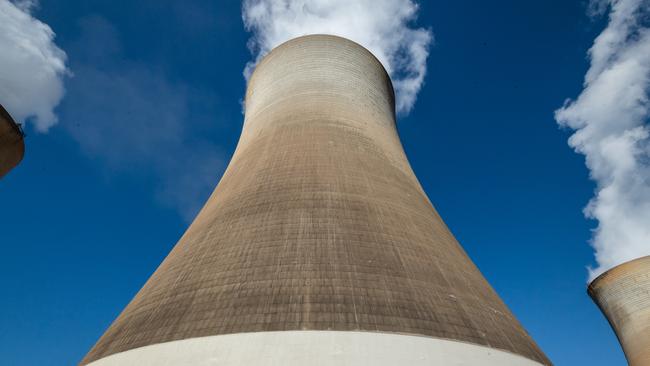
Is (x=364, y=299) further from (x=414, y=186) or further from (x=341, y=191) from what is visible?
(x=414, y=186)

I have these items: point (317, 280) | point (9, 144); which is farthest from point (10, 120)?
point (317, 280)

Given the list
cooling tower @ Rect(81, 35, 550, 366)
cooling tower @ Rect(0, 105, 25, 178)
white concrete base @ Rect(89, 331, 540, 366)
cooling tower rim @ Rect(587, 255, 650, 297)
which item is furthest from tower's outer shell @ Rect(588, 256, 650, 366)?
cooling tower @ Rect(0, 105, 25, 178)

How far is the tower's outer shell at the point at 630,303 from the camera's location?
13453 millimetres

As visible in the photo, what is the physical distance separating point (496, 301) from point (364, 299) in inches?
111

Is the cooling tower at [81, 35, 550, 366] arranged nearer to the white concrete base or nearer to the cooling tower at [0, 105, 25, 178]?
the white concrete base

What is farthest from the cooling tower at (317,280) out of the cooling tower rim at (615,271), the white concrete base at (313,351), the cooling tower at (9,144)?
the cooling tower rim at (615,271)

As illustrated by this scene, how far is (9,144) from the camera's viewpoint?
5359 millimetres

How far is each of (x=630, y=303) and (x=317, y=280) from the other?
42.2 feet

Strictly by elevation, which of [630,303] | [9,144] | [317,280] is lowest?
[317,280]

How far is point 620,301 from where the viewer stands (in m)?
14.2

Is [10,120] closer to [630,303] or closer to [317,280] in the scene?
[317,280]

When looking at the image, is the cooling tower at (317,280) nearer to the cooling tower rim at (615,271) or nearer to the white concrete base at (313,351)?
the white concrete base at (313,351)

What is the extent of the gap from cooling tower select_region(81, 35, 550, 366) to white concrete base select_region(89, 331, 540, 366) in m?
0.01

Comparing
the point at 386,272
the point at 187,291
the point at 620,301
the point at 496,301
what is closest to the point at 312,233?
the point at 386,272
